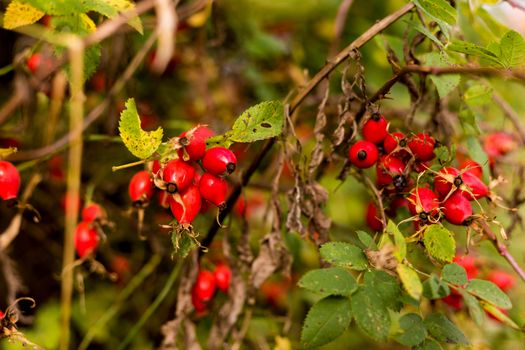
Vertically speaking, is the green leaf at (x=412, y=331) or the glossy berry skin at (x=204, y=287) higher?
the glossy berry skin at (x=204, y=287)

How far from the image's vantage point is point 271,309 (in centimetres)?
168

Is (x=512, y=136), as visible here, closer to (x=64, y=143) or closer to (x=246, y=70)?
(x=246, y=70)

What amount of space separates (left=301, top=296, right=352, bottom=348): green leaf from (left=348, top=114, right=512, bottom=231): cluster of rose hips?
21cm

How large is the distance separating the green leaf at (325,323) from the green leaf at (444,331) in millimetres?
169

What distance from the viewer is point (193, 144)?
0.97 m

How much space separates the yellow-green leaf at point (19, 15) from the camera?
110cm

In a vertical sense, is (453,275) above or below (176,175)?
below

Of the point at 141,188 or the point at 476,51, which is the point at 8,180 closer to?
the point at 141,188

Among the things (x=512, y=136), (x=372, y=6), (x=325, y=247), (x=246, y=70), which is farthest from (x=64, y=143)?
(x=372, y=6)

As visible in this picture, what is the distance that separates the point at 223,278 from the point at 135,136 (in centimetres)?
54

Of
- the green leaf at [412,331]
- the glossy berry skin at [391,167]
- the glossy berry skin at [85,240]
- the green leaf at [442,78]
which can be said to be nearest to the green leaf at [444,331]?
the green leaf at [412,331]

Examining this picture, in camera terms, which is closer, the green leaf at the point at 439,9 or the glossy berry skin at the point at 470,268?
the green leaf at the point at 439,9

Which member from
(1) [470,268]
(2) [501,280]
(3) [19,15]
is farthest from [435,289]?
(3) [19,15]

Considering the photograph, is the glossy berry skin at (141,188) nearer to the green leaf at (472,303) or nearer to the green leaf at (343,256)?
the green leaf at (343,256)
